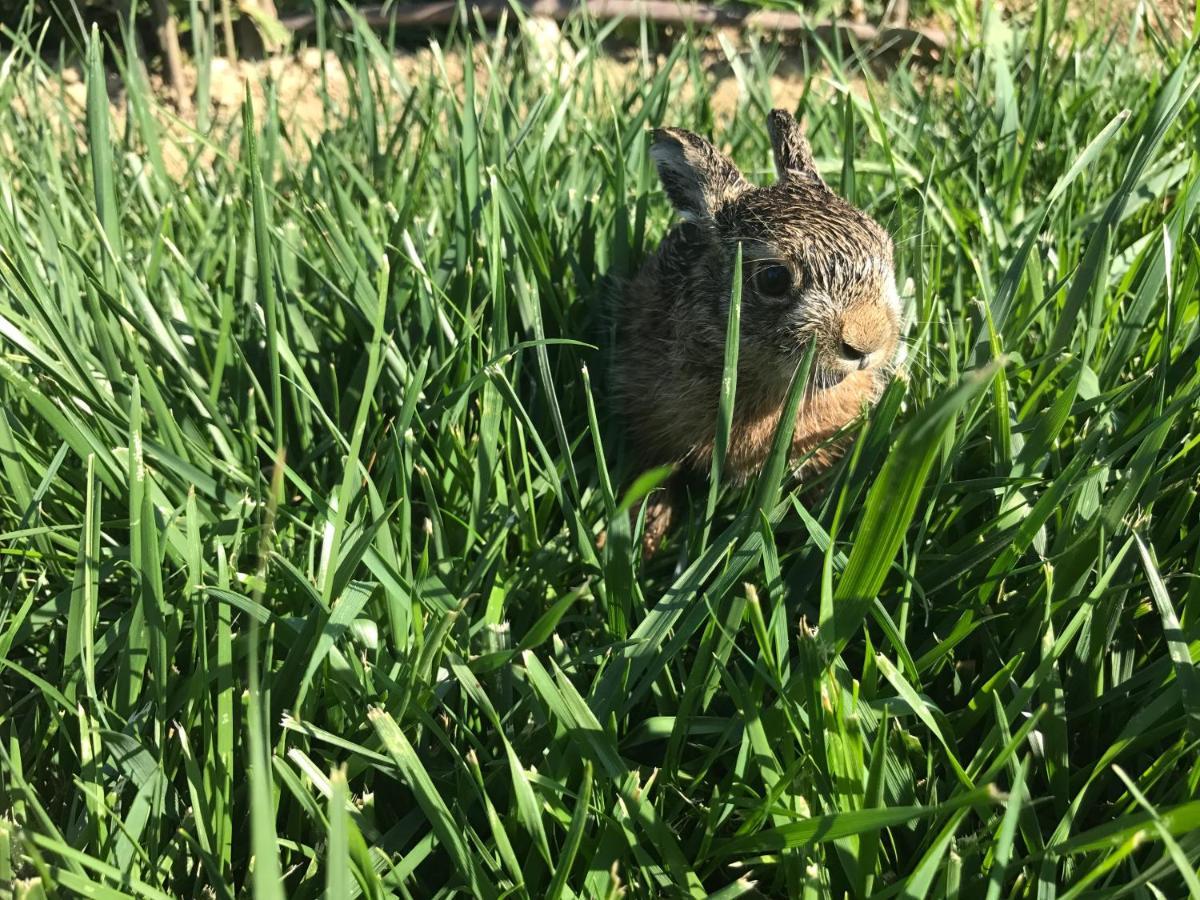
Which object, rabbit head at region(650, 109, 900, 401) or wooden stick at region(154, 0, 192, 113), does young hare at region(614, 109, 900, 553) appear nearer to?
rabbit head at region(650, 109, 900, 401)

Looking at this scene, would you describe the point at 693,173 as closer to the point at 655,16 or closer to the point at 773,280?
the point at 773,280

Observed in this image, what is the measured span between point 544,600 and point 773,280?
86cm

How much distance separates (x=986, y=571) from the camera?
1729 mm

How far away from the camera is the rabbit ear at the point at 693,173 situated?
236 centimetres

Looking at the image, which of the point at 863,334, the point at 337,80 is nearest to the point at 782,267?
the point at 863,334

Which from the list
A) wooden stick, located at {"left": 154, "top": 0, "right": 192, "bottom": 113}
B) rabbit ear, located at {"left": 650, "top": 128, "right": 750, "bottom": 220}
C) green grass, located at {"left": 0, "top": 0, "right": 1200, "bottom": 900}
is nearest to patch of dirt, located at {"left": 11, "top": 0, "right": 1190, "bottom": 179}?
wooden stick, located at {"left": 154, "top": 0, "right": 192, "bottom": 113}

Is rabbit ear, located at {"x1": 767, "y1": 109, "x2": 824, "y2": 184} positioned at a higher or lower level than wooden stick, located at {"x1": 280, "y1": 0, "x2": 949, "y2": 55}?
lower

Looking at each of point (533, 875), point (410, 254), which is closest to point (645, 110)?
point (410, 254)

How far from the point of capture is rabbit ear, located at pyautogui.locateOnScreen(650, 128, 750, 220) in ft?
7.75

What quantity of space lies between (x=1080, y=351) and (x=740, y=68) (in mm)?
1563

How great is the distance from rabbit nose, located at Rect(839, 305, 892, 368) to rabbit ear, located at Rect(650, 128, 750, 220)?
514mm

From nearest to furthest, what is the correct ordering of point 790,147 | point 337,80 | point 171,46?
point 790,147
point 171,46
point 337,80

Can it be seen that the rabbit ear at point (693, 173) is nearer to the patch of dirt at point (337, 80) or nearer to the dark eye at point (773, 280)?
the dark eye at point (773, 280)

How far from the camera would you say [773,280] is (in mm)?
2186
